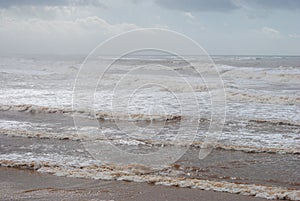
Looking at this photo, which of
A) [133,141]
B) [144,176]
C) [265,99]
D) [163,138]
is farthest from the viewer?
[265,99]

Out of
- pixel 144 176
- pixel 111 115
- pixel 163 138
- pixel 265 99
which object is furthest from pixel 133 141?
pixel 265 99

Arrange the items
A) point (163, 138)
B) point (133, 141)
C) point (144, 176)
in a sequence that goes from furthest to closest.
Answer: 1. point (163, 138)
2. point (133, 141)
3. point (144, 176)

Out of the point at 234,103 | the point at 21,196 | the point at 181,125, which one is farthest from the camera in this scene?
the point at 234,103

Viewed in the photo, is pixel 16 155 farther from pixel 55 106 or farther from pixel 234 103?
pixel 234 103

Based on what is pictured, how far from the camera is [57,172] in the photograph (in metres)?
5.70

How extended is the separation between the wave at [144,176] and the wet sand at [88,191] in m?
0.16

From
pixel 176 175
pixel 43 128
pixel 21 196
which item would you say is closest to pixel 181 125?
pixel 43 128

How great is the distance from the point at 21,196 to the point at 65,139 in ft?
11.6

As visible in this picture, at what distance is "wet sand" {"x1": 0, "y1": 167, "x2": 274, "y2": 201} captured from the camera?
463 centimetres

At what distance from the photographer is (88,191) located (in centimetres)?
485

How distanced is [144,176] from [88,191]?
1.02 m

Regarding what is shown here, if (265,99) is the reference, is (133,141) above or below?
below

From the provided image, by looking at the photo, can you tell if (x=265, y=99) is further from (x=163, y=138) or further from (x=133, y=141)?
(x=133, y=141)

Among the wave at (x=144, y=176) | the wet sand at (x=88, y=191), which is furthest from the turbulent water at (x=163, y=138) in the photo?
the wet sand at (x=88, y=191)
